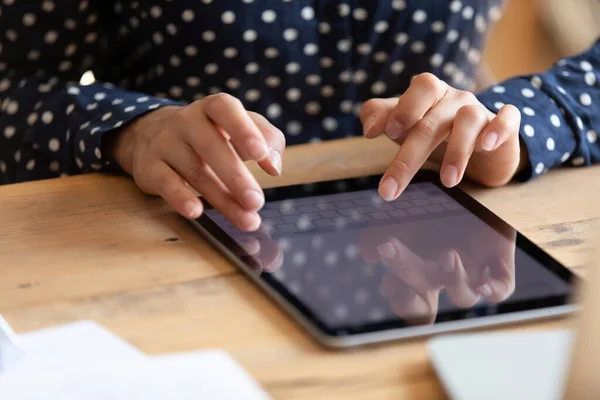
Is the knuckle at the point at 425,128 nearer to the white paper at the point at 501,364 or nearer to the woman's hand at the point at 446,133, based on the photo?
the woman's hand at the point at 446,133

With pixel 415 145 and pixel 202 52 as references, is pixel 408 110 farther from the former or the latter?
pixel 202 52

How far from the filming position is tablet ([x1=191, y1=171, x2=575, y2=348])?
52 cm

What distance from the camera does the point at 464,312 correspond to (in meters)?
0.52

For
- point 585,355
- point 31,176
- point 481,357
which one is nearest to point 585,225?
point 481,357

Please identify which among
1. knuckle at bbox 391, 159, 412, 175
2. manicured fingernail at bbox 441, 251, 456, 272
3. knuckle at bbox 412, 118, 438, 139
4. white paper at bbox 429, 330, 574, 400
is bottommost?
manicured fingernail at bbox 441, 251, 456, 272

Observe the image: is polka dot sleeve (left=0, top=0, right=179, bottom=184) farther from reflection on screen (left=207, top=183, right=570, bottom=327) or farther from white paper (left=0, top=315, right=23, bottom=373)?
white paper (left=0, top=315, right=23, bottom=373)

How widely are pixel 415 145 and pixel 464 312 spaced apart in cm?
23

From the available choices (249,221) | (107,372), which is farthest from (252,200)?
(107,372)

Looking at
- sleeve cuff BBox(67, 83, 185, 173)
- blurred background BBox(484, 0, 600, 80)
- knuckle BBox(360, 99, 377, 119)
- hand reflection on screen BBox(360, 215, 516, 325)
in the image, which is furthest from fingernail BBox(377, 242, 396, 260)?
blurred background BBox(484, 0, 600, 80)

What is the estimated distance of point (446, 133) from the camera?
0.75 meters

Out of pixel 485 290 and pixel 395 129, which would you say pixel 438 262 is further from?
pixel 395 129

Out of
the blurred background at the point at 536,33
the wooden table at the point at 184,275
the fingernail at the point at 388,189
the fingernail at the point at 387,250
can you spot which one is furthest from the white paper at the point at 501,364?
the blurred background at the point at 536,33

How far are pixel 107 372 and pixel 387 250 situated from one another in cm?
24

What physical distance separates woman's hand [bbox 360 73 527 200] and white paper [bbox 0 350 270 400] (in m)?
0.29
